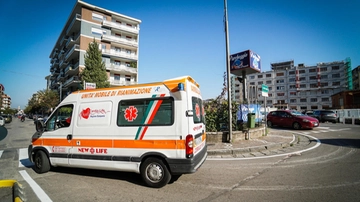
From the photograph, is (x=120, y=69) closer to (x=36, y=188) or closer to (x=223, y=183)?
(x=36, y=188)

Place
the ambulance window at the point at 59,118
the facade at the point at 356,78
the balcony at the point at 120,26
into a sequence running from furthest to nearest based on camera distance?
1. the facade at the point at 356,78
2. the balcony at the point at 120,26
3. the ambulance window at the point at 59,118

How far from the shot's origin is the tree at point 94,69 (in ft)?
95.6

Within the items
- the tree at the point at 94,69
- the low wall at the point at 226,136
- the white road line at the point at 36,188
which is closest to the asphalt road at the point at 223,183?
the white road line at the point at 36,188

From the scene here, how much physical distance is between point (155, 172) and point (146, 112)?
136cm

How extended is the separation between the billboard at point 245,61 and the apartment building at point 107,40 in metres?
26.9

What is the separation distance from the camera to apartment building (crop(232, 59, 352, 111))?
220 feet

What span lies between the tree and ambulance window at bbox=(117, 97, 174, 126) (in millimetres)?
27900

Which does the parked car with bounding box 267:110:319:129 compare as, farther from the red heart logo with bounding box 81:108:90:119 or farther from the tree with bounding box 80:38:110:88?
the tree with bounding box 80:38:110:88

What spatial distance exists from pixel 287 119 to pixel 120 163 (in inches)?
575

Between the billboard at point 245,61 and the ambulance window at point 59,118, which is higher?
the billboard at point 245,61

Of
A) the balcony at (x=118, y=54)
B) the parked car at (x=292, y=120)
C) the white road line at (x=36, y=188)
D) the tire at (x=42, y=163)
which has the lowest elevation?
the white road line at (x=36, y=188)

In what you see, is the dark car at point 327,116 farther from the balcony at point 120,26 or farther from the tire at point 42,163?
the balcony at point 120,26

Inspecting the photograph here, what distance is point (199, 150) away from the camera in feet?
14.0

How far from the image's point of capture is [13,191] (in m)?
2.70
